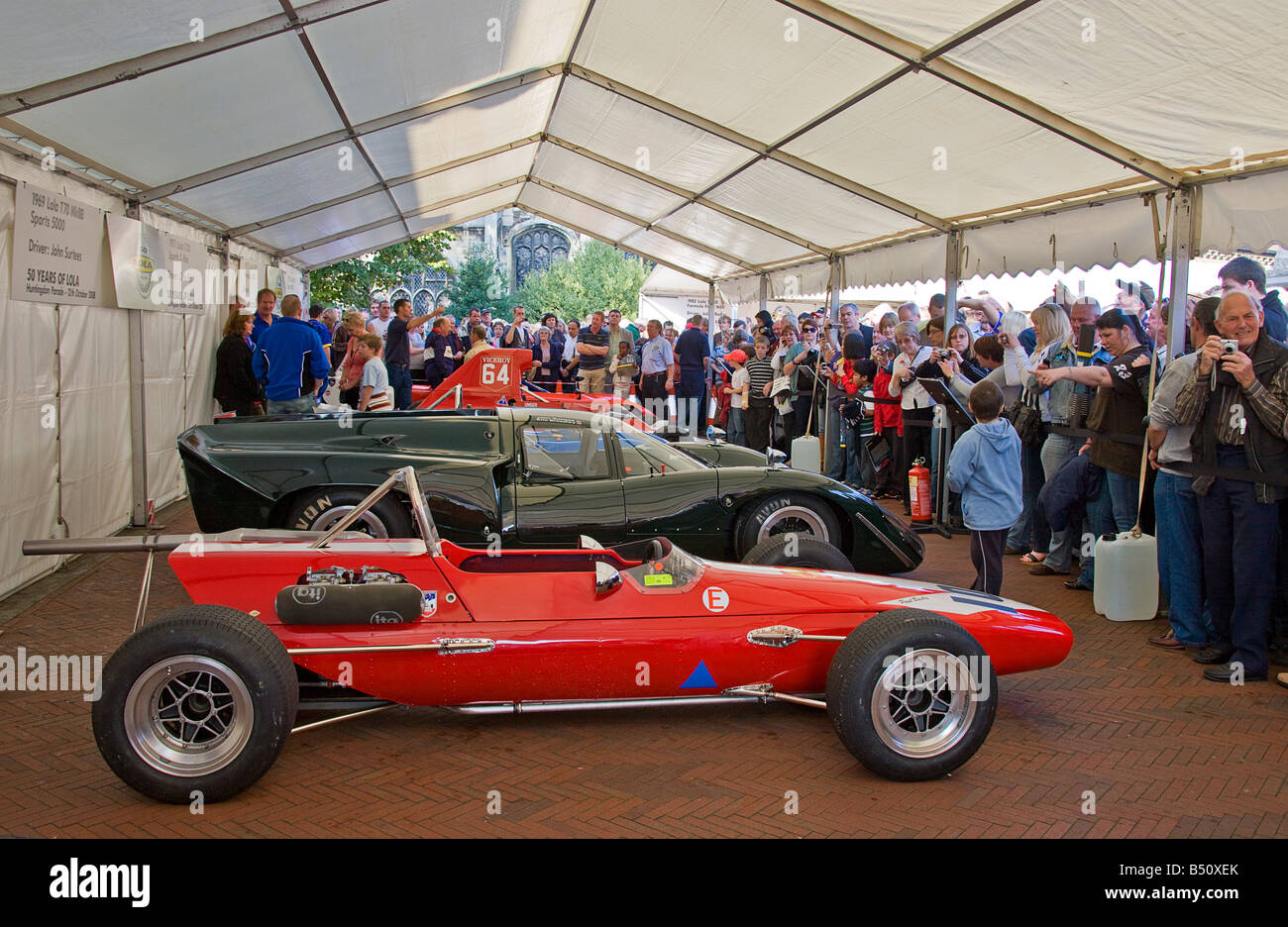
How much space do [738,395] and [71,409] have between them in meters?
8.23

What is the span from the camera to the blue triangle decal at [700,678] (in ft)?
13.5

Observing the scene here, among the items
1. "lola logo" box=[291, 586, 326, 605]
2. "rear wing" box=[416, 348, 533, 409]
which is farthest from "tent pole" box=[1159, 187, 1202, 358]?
"rear wing" box=[416, 348, 533, 409]

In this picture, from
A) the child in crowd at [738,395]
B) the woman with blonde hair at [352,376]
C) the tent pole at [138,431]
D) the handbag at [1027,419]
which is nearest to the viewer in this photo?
the handbag at [1027,419]

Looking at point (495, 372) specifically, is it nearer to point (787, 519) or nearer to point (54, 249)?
point (54, 249)

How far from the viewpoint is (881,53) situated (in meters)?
8.20

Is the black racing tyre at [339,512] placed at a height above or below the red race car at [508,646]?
above

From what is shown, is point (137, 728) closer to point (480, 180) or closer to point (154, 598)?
point (154, 598)

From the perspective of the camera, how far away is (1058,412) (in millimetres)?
7688

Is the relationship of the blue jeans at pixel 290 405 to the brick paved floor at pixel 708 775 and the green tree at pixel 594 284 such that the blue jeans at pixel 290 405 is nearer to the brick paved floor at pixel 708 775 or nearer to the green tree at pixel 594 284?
the brick paved floor at pixel 708 775

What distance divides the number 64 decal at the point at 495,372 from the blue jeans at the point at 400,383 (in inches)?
112

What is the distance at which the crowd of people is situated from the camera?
523cm

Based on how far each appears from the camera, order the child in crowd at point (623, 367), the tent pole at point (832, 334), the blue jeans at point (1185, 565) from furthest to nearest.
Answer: the child in crowd at point (623, 367)
the tent pole at point (832, 334)
the blue jeans at point (1185, 565)

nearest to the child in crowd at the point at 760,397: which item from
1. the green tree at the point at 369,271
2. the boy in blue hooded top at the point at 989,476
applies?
the boy in blue hooded top at the point at 989,476

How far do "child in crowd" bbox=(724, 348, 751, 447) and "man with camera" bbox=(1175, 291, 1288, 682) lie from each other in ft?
25.6
